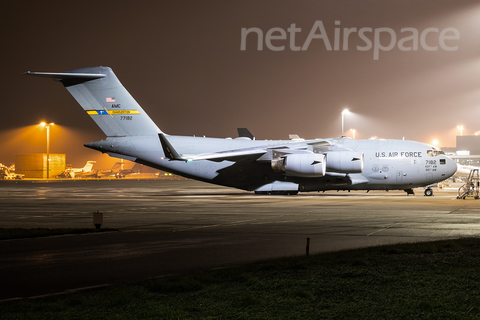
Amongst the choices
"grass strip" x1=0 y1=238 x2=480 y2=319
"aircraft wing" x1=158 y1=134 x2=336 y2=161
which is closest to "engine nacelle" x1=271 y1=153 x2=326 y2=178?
"aircraft wing" x1=158 y1=134 x2=336 y2=161

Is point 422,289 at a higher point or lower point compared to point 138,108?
lower

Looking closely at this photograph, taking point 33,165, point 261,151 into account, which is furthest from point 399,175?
point 33,165

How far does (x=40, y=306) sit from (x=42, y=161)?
304 ft

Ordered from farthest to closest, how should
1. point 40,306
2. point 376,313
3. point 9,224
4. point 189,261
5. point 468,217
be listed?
1. point 468,217
2. point 9,224
3. point 189,261
4. point 40,306
5. point 376,313

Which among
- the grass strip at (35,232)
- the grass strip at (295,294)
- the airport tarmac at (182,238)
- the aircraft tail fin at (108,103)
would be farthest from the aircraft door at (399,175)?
the grass strip at (295,294)

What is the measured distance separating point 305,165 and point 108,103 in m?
13.3

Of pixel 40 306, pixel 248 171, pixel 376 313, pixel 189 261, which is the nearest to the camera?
pixel 376 313

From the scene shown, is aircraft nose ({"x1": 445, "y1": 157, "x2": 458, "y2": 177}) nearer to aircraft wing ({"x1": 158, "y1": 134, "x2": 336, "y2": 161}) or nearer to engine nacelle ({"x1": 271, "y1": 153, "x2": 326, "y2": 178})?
aircraft wing ({"x1": 158, "y1": 134, "x2": 336, "y2": 161})

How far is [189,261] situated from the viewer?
8.85 m

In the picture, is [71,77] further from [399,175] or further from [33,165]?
[33,165]

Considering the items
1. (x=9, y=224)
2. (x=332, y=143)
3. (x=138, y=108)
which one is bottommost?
(x=9, y=224)

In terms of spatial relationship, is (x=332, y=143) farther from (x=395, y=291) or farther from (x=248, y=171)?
(x=395, y=291)

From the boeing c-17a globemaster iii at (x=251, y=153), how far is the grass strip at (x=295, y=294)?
19.6 metres

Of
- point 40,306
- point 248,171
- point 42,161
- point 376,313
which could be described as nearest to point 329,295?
point 376,313
